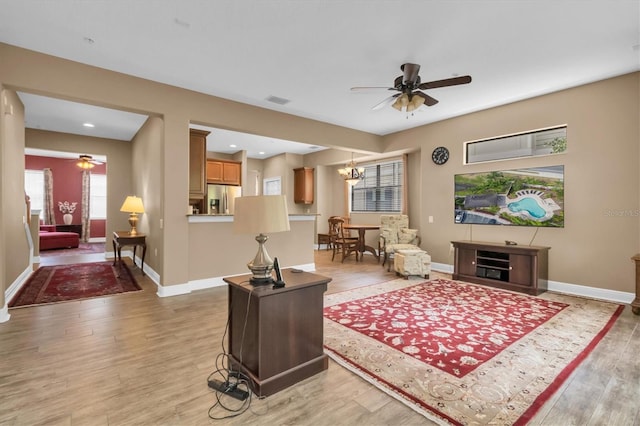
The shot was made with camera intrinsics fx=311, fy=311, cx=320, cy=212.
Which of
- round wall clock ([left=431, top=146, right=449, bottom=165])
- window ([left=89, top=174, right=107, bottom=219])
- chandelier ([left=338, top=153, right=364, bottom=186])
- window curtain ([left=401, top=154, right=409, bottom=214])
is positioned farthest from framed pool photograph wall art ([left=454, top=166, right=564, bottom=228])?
window ([left=89, top=174, right=107, bottom=219])

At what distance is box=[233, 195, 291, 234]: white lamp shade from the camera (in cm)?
206

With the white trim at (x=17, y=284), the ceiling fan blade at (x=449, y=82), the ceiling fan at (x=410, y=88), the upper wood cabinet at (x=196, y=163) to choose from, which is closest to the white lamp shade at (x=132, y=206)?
the upper wood cabinet at (x=196, y=163)

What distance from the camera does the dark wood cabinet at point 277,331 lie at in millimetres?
2023

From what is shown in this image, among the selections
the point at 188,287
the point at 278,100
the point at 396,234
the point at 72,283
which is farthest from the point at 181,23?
the point at 396,234

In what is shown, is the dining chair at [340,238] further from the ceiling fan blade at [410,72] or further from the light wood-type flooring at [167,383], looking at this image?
the light wood-type flooring at [167,383]

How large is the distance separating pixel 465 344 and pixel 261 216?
86.4 inches

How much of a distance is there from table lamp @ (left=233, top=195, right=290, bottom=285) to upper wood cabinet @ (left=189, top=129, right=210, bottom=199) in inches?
155

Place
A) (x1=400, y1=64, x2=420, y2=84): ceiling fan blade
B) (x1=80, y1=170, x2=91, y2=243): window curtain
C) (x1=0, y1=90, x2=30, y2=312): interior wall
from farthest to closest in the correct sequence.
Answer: (x1=80, y1=170, x2=91, y2=243): window curtain
(x1=0, y1=90, x2=30, y2=312): interior wall
(x1=400, y1=64, x2=420, y2=84): ceiling fan blade

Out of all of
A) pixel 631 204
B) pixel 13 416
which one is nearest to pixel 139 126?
pixel 13 416

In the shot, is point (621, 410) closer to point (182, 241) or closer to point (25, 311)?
point (182, 241)

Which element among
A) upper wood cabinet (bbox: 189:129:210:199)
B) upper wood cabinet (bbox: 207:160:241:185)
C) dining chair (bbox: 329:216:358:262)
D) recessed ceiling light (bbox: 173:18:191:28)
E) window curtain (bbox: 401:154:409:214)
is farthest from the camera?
upper wood cabinet (bbox: 207:160:241:185)

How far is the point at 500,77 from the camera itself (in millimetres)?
4184

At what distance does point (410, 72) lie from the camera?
372 centimetres

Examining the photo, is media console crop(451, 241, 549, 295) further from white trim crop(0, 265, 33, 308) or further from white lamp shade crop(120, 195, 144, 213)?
white trim crop(0, 265, 33, 308)
